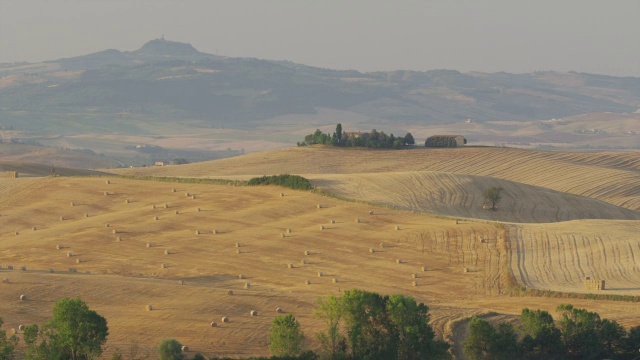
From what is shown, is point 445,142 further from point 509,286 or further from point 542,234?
point 509,286

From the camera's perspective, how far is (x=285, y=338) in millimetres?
48312

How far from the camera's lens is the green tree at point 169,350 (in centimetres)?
4678

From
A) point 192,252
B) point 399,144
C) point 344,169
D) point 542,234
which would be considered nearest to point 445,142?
point 399,144

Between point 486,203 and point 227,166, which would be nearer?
point 486,203

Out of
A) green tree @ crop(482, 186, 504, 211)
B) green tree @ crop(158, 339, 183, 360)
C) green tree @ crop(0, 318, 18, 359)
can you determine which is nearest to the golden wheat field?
green tree @ crop(482, 186, 504, 211)

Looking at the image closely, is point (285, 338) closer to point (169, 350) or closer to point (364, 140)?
point (169, 350)

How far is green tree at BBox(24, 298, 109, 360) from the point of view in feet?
148

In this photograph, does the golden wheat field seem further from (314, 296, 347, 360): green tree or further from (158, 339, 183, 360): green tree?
(158, 339, 183, 360): green tree

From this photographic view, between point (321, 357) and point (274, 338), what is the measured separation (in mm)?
2130

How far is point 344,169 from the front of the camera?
148 metres

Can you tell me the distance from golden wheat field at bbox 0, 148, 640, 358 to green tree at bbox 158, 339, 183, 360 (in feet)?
5.54

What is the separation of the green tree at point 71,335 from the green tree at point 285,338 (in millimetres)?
7041

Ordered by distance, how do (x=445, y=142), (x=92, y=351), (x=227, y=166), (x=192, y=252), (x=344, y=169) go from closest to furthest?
(x=92, y=351), (x=192, y=252), (x=344, y=169), (x=227, y=166), (x=445, y=142)

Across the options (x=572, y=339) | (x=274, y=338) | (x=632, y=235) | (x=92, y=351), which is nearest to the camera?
(x=92, y=351)
